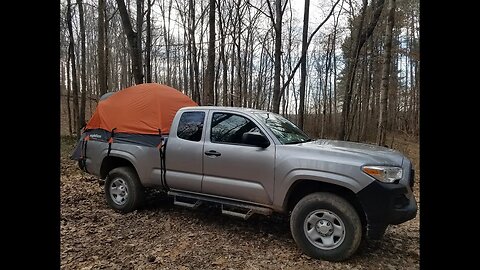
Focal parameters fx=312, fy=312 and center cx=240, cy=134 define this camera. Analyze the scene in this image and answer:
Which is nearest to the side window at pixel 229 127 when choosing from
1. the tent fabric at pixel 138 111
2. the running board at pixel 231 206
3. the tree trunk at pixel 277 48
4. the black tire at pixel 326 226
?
the running board at pixel 231 206

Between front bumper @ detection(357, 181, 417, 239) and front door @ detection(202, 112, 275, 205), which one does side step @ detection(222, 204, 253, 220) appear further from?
front bumper @ detection(357, 181, 417, 239)

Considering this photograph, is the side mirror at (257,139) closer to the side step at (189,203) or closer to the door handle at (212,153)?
the door handle at (212,153)

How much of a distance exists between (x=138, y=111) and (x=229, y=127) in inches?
75.1

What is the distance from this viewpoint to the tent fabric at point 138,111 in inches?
225

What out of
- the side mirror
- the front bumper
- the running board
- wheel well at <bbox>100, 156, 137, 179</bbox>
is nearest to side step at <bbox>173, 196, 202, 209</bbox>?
the running board

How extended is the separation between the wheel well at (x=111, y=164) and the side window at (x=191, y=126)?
1352 millimetres

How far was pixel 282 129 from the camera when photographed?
5.03m

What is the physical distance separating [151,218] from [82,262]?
163cm

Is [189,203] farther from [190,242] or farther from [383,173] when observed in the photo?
[383,173]

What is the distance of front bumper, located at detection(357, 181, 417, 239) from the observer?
3767mm

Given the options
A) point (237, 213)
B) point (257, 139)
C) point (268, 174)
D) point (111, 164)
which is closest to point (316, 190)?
point (268, 174)
